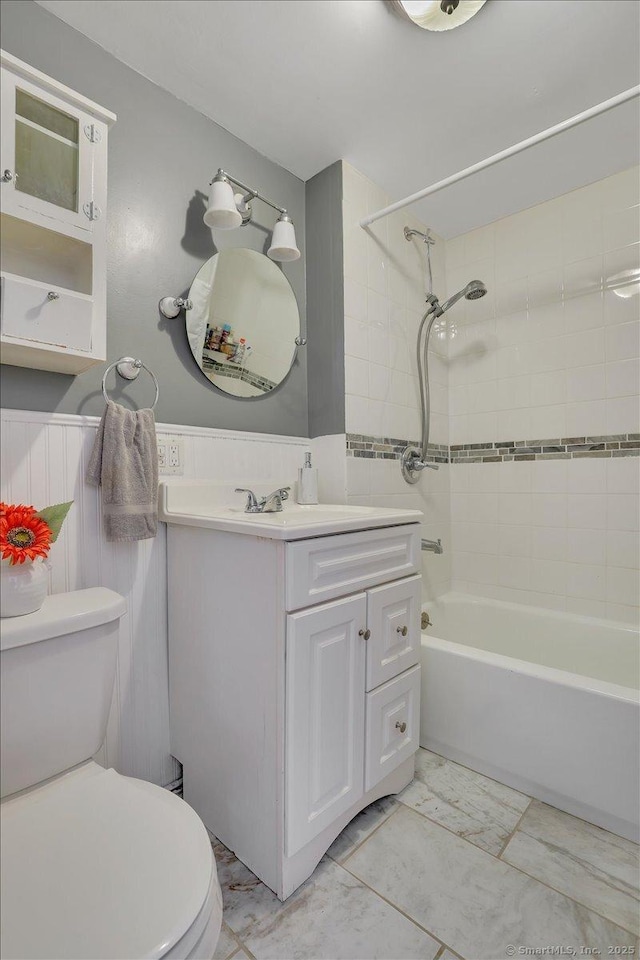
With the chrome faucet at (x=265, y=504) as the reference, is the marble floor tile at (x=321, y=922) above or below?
below

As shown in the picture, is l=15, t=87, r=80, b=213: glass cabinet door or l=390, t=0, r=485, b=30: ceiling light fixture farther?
l=390, t=0, r=485, b=30: ceiling light fixture

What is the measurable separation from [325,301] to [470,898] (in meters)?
1.90

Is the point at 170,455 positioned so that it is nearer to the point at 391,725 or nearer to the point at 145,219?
the point at 145,219

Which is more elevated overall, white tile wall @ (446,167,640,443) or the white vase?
white tile wall @ (446,167,640,443)

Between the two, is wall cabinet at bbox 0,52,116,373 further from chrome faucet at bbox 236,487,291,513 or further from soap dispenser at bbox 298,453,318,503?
soap dispenser at bbox 298,453,318,503

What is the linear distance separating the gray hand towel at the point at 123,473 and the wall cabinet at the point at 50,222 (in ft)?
0.56

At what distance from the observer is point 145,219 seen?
1.37 metres

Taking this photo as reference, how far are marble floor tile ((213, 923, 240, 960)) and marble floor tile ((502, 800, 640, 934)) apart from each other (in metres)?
0.70

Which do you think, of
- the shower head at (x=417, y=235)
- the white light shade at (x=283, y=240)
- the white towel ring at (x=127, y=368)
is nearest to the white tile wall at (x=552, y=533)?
the shower head at (x=417, y=235)

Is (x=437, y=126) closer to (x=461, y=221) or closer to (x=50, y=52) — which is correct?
(x=461, y=221)

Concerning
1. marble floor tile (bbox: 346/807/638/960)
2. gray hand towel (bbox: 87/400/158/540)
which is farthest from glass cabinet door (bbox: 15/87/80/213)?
marble floor tile (bbox: 346/807/638/960)

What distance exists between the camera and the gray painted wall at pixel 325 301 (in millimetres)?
1778

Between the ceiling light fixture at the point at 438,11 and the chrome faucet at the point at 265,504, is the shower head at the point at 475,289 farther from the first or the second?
the chrome faucet at the point at 265,504

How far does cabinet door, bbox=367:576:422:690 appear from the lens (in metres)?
1.24
